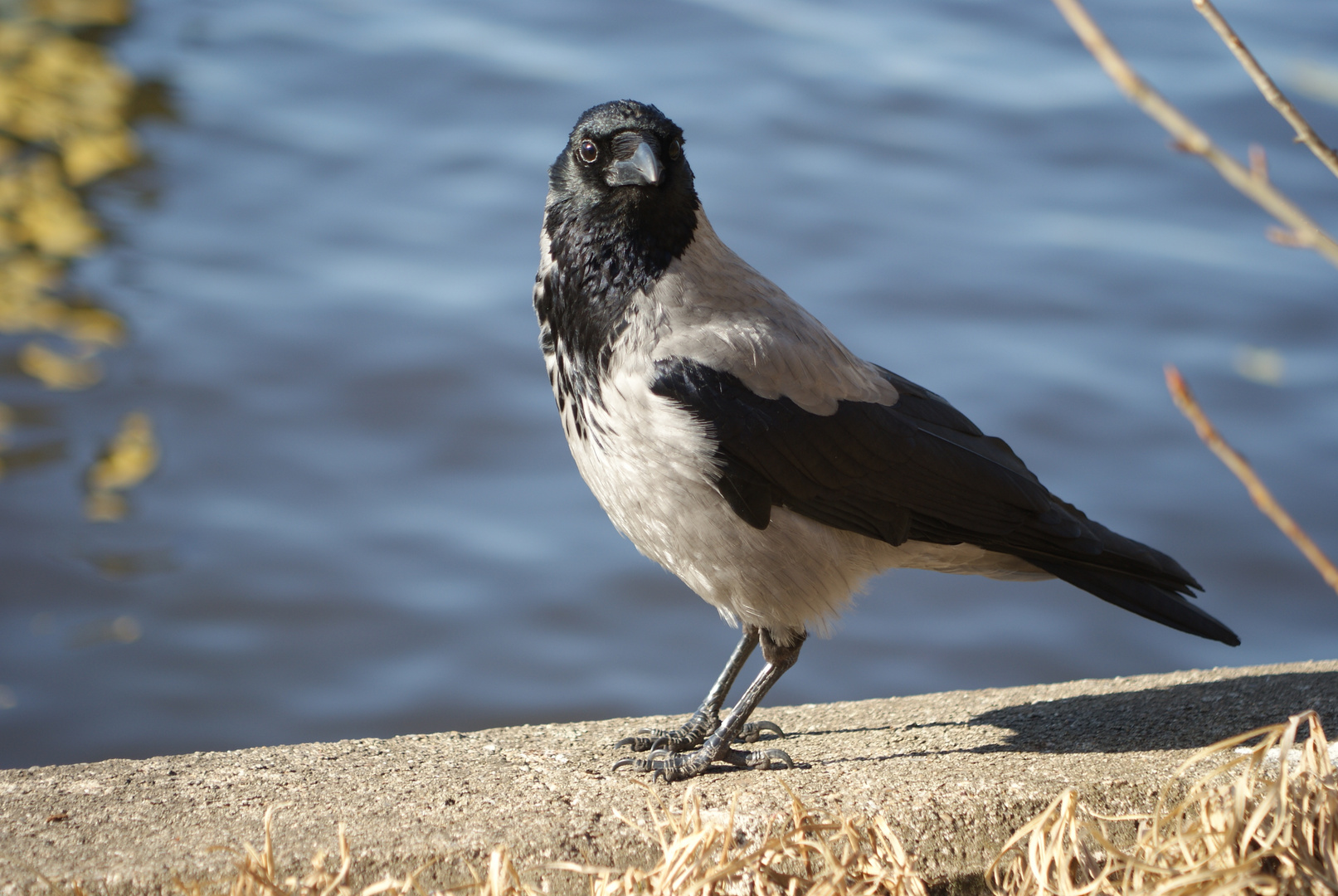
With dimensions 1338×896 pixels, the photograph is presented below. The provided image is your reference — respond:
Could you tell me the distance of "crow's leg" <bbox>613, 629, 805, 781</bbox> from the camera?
3.08m

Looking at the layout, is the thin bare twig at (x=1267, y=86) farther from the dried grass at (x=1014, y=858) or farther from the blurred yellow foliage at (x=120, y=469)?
the blurred yellow foliage at (x=120, y=469)

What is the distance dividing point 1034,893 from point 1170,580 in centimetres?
119

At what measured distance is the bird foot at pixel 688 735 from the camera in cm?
324

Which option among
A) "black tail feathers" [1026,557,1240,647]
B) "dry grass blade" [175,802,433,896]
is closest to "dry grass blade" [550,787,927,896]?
"dry grass blade" [175,802,433,896]

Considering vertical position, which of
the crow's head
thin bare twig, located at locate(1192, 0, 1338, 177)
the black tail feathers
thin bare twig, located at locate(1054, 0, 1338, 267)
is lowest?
the black tail feathers

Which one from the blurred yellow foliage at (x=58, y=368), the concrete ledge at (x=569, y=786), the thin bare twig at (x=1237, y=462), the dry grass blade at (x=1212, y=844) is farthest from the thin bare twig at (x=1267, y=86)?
the blurred yellow foliage at (x=58, y=368)

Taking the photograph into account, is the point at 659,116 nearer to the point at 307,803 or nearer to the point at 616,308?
the point at 616,308

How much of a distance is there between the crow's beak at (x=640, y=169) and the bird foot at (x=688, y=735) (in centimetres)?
137

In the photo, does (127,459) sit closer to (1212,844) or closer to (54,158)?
(54,158)

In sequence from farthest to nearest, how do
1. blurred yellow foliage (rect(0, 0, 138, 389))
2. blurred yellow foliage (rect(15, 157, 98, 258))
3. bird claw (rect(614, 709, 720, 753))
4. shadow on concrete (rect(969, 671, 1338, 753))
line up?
blurred yellow foliage (rect(15, 157, 98, 258))
blurred yellow foliage (rect(0, 0, 138, 389))
bird claw (rect(614, 709, 720, 753))
shadow on concrete (rect(969, 671, 1338, 753))

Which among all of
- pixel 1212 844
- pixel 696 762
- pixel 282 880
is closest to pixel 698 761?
pixel 696 762

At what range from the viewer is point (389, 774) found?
9.70 feet

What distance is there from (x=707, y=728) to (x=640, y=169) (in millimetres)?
1444

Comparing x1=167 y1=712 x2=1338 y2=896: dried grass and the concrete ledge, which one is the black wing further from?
x1=167 y1=712 x2=1338 y2=896: dried grass
